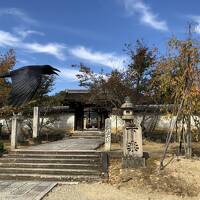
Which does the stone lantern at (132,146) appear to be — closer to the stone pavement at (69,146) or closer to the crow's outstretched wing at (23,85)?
the stone pavement at (69,146)

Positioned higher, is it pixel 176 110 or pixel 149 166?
pixel 176 110

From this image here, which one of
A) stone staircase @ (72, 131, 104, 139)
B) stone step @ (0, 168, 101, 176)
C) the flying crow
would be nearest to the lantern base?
stone step @ (0, 168, 101, 176)

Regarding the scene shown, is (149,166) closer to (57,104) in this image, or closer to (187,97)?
(187,97)

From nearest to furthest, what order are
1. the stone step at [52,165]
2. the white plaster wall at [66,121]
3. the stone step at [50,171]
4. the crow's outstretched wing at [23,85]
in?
1. the crow's outstretched wing at [23,85]
2. the stone step at [50,171]
3. the stone step at [52,165]
4. the white plaster wall at [66,121]

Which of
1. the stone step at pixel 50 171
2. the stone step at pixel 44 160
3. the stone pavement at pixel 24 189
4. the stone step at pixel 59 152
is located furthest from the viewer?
the stone step at pixel 59 152

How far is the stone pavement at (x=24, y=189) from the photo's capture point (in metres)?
10.2

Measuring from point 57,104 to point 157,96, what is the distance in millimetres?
9088

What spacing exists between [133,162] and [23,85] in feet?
27.4

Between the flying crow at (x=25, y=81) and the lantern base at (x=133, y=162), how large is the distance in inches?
318

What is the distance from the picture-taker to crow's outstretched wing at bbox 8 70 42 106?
5.35 metres

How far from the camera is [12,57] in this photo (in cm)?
2678

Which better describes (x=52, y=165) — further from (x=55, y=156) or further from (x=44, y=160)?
(x=55, y=156)

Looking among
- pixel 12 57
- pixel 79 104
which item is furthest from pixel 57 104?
pixel 12 57

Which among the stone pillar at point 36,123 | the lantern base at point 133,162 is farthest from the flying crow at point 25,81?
the stone pillar at point 36,123
